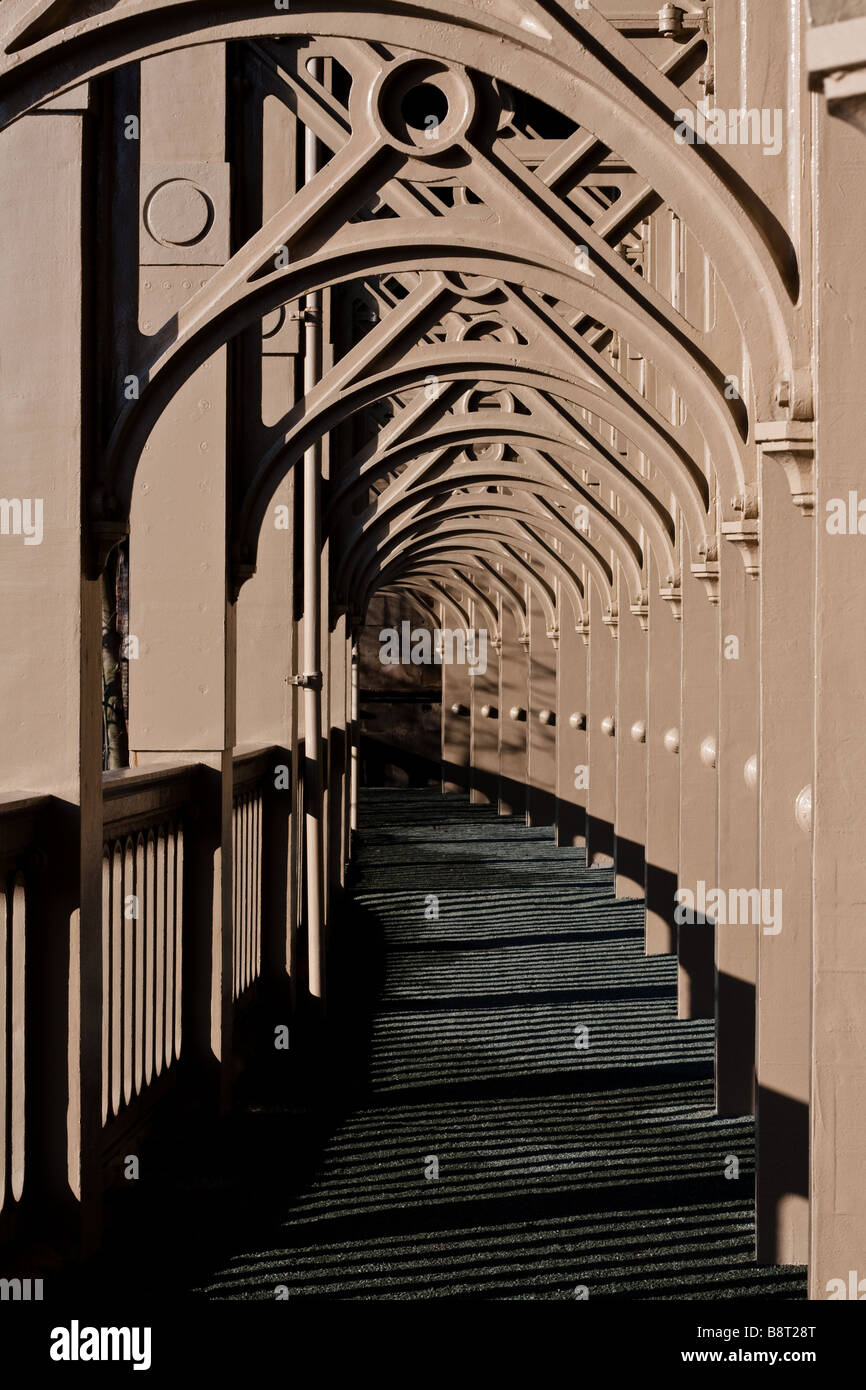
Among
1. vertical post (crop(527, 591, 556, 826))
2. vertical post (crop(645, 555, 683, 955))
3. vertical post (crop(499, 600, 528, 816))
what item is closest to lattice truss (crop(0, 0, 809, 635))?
vertical post (crop(645, 555, 683, 955))

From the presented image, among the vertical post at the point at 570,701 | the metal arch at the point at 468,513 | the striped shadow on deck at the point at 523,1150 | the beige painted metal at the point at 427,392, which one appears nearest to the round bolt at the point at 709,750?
the beige painted metal at the point at 427,392

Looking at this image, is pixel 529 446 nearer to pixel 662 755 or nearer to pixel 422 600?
pixel 662 755

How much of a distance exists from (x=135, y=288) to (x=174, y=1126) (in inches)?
116

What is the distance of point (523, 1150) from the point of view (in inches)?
217

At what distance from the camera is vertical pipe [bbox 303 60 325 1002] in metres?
8.17

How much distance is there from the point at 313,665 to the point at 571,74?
6.04 meters

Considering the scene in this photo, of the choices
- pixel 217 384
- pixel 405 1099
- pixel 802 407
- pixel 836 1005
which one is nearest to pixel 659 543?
pixel 217 384

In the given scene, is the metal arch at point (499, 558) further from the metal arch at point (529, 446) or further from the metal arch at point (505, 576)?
the metal arch at point (529, 446)

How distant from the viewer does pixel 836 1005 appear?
7.52 ft

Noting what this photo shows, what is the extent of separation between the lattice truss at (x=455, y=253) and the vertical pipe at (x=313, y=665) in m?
0.36

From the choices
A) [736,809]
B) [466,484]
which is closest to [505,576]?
[466,484]

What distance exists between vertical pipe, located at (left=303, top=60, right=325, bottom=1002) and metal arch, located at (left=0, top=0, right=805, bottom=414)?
4.94 meters

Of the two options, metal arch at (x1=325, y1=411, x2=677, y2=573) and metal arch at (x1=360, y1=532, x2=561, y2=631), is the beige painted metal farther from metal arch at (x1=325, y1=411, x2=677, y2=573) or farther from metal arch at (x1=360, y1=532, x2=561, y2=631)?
metal arch at (x1=360, y1=532, x2=561, y2=631)

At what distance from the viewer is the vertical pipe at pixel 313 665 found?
26.8ft
